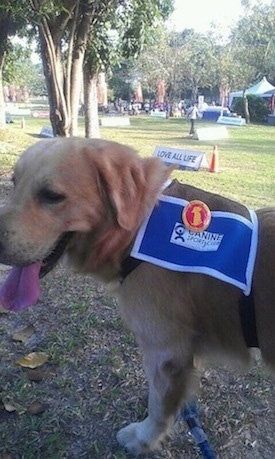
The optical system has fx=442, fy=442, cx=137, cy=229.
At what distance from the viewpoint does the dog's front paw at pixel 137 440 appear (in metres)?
1.99

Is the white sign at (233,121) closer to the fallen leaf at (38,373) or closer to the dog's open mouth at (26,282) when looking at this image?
the fallen leaf at (38,373)

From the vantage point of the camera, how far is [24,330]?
2758 mm

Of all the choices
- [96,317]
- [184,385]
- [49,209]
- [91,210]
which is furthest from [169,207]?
[96,317]

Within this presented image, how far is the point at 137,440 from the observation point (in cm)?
199

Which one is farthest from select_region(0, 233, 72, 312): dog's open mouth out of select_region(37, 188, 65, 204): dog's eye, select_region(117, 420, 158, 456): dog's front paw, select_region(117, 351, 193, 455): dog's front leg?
select_region(117, 420, 158, 456): dog's front paw

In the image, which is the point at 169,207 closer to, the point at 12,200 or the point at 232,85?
the point at 12,200

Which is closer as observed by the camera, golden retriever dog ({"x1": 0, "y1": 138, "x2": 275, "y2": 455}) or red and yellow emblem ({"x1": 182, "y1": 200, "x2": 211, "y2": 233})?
golden retriever dog ({"x1": 0, "y1": 138, "x2": 275, "y2": 455})

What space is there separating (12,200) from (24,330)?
4.42 ft

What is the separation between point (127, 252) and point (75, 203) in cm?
29

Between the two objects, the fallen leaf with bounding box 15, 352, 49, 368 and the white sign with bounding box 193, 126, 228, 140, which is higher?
the fallen leaf with bounding box 15, 352, 49, 368

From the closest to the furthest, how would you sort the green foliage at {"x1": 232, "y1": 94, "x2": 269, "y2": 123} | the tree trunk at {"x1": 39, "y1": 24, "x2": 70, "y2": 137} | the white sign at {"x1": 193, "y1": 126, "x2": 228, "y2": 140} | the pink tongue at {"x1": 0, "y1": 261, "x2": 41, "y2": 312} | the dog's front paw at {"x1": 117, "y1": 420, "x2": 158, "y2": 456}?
the pink tongue at {"x1": 0, "y1": 261, "x2": 41, "y2": 312}, the dog's front paw at {"x1": 117, "y1": 420, "x2": 158, "y2": 456}, the tree trunk at {"x1": 39, "y1": 24, "x2": 70, "y2": 137}, the white sign at {"x1": 193, "y1": 126, "x2": 228, "y2": 140}, the green foliage at {"x1": 232, "y1": 94, "x2": 269, "y2": 123}

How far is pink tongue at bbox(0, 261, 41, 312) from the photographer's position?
5.92ft

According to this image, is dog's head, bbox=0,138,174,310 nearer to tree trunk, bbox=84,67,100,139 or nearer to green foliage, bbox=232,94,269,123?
tree trunk, bbox=84,67,100,139

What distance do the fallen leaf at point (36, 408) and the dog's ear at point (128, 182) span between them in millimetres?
1090
